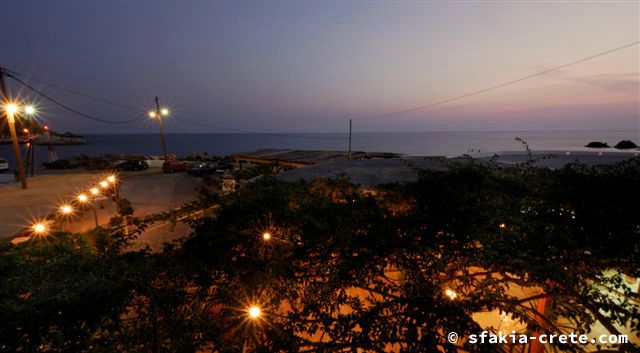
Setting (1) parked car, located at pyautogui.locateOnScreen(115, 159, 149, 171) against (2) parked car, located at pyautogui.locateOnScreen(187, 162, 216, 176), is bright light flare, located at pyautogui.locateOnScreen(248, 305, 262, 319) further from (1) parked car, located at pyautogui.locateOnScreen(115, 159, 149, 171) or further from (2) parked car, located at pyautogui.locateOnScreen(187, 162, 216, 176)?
(1) parked car, located at pyautogui.locateOnScreen(115, 159, 149, 171)

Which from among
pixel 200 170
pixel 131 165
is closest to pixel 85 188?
pixel 200 170

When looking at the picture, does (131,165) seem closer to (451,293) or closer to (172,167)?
(172,167)

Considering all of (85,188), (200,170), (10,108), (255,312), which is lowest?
(85,188)

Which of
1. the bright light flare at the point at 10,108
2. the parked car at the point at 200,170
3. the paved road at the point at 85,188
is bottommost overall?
the paved road at the point at 85,188

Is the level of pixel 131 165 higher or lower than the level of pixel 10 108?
lower

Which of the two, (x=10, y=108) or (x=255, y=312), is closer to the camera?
(x=255, y=312)

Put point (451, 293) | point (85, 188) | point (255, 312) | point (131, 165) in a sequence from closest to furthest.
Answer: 1. point (255, 312)
2. point (451, 293)
3. point (85, 188)
4. point (131, 165)

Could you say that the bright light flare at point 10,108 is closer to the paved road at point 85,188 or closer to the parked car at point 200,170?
the paved road at point 85,188

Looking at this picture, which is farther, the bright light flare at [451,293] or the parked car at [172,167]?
the parked car at [172,167]

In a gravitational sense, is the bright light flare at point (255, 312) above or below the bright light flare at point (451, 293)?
below

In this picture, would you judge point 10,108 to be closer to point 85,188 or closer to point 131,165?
point 85,188

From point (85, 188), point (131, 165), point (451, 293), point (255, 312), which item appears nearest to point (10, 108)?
point (85, 188)

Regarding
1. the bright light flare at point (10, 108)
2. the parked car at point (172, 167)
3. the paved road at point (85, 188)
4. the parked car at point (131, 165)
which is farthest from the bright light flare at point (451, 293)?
the parked car at point (131, 165)

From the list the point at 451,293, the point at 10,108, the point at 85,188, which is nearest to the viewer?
the point at 451,293
